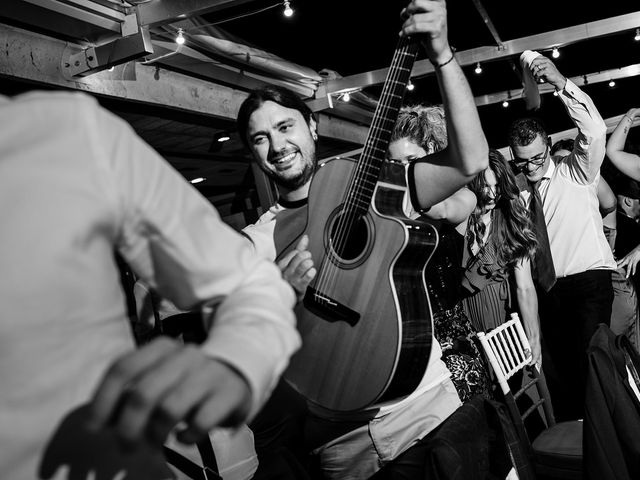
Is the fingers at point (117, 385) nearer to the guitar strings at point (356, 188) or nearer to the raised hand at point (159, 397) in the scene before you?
the raised hand at point (159, 397)

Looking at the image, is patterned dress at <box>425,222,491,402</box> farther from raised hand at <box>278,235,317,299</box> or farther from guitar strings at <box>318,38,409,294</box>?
raised hand at <box>278,235,317,299</box>

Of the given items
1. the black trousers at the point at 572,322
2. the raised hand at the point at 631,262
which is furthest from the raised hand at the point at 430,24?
the raised hand at the point at 631,262

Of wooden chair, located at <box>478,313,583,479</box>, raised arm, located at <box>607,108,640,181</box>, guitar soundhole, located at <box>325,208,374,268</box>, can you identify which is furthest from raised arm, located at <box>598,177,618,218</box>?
guitar soundhole, located at <box>325,208,374,268</box>

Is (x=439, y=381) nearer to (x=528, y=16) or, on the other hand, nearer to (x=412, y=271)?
(x=412, y=271)

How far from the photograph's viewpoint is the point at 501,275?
3549 mm

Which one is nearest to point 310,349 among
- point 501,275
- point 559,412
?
point 501,275

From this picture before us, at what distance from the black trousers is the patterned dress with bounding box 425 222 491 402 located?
1315 millimetres

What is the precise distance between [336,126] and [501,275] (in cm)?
597

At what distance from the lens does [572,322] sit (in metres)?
3.64

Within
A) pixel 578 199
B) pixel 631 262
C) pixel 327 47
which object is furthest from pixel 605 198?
pixel 327 47

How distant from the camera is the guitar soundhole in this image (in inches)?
61.2

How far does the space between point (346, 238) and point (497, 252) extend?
2.17 metres

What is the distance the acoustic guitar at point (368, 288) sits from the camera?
1.43 metres

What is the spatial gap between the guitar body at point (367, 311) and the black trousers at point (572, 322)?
2340mm
